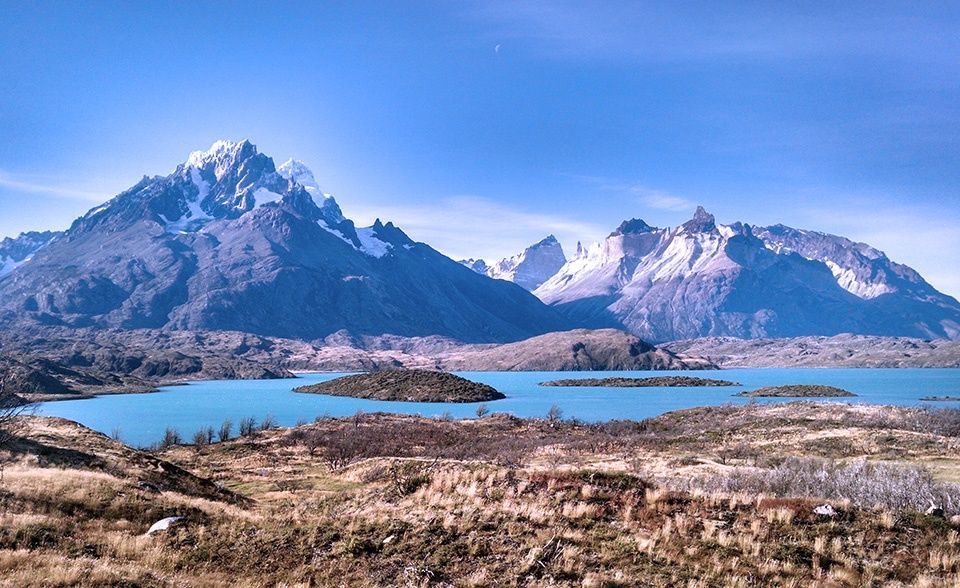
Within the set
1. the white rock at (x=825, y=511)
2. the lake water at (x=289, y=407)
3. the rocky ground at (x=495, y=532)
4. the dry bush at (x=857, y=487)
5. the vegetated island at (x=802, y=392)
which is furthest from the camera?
the vegetated island at (x=802, y=392)

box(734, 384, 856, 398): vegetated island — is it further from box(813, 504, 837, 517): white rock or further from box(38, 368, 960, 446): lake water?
box(813, 504, 837, 517): white rock

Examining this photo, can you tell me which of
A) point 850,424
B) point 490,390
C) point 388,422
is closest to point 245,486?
point 388,422

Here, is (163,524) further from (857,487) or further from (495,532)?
(857,487)

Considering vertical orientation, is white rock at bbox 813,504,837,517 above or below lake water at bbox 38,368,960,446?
above

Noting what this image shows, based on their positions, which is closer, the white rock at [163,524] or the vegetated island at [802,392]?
the white rock at [163,524]

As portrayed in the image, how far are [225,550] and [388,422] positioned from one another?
8331 centimetres

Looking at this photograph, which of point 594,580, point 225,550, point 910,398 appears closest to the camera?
point 594,580

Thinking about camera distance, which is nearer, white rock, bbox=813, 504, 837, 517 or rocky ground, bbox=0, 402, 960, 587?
rocky ground, bbox=0, 402, 960, 587

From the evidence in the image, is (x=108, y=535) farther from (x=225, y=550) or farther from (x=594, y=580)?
(x=594, y=580)

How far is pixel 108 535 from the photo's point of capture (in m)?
21.4

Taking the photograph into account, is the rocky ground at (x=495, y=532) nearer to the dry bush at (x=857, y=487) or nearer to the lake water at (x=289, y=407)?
the dry bush at (x=857, y=487)

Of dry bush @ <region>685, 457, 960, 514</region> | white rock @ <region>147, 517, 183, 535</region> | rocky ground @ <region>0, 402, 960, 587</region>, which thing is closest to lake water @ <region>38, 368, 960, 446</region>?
rocky ground @ <region>0, 402, 960, 587</region>

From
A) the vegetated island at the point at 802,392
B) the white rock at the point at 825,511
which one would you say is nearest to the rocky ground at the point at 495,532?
the white rock at the point at 825,511

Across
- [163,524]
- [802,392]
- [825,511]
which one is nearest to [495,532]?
[825,511]
